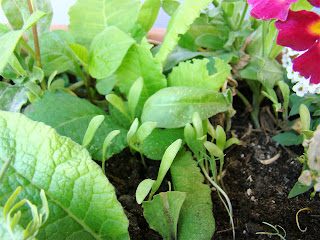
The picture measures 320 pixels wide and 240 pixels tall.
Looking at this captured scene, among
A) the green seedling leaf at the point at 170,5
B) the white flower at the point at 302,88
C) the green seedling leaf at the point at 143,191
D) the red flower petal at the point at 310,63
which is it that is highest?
the green seedling leaf at the point at 170,5

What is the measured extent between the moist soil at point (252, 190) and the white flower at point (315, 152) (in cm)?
15

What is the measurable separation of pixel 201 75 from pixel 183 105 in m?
0.07

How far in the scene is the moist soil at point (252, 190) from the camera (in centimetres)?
55

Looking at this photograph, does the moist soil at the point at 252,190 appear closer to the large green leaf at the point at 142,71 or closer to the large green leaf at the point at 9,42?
the large green leaf at the point at 142,71

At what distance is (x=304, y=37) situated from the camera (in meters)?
0.55

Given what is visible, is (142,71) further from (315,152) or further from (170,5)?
(315,152)

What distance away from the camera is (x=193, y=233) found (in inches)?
20.1

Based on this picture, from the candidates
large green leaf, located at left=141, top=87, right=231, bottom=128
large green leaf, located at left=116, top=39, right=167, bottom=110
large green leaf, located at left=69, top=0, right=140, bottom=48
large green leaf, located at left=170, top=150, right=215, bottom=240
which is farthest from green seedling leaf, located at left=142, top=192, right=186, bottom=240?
large green leaf, located at left=69, top=0, right=140, bottom=48

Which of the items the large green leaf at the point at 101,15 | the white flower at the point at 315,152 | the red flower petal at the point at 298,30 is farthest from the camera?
the large green leaf at the point at 101,15

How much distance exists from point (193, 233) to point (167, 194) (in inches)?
2.7

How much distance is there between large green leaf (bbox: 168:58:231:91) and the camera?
59cm

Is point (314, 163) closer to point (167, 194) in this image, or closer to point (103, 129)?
point (167, 194)

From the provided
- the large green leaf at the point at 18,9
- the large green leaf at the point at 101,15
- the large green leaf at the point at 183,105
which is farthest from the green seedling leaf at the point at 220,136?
the large green leaf at the point at 18,9

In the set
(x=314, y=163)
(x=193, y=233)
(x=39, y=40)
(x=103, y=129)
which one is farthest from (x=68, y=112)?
(x=314, y=163)
